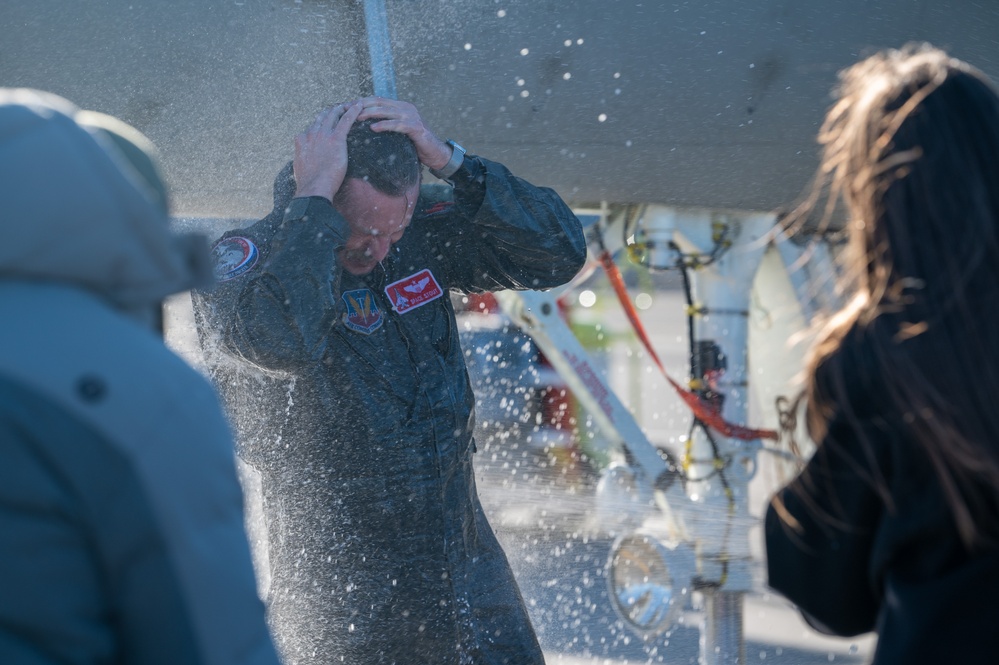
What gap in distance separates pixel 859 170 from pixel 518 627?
132cm

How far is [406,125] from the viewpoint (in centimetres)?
209

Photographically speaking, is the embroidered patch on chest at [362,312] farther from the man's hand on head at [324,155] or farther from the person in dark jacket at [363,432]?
the man's hand on head at [324,155]

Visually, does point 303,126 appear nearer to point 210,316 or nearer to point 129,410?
point 210,316

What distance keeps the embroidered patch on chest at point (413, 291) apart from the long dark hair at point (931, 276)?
1.17 metres

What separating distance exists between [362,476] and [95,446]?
129 centimetres

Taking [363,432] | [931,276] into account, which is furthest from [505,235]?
[931,276]

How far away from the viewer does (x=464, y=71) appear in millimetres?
2820

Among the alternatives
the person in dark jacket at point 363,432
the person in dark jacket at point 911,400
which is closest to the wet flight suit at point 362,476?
the person in dark jacket at point 363,432

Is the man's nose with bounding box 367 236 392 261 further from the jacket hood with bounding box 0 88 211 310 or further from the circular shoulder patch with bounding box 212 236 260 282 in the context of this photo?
the jacket hood with bounding box 0 88 211 310

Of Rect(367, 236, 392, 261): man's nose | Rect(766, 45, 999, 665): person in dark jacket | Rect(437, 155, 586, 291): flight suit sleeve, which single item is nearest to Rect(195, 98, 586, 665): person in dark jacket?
Rect(367, 236, 392, 261): man's nose

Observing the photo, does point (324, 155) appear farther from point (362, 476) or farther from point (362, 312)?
point (362, 476)

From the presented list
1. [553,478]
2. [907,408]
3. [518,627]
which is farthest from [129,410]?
[553,478]

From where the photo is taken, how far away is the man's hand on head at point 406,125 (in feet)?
6.81

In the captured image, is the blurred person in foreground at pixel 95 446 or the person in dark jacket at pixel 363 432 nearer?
the blurred person in foreground at pixel 95 446
